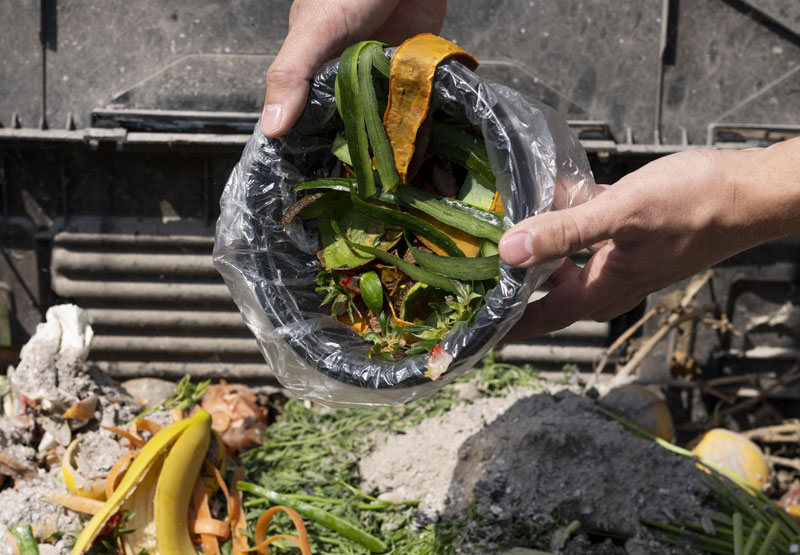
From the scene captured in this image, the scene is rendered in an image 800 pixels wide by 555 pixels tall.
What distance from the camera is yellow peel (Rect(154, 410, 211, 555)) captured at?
217 centimetres

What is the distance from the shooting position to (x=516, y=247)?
4.38 ft

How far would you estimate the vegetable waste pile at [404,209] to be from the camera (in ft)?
4.87

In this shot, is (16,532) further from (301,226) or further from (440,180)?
(440,180)

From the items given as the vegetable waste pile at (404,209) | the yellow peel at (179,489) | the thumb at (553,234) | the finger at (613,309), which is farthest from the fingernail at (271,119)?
the yellow peel at (179,489)

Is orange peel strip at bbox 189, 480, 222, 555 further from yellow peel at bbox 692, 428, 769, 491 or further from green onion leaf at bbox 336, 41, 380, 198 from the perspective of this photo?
yellow peel at bbox 692, 428, 769, 491

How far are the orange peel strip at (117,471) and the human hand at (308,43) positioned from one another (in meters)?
1.24

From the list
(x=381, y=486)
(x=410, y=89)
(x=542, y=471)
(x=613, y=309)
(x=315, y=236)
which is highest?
(x=410, y=89)

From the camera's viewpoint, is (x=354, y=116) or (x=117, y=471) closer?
(x=354, y=116)

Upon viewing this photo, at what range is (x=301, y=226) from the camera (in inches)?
70.4

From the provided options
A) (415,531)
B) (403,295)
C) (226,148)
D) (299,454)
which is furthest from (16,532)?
(226,148)

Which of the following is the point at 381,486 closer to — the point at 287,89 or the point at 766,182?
the point at 287,89

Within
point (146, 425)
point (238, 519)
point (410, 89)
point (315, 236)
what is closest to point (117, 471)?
point (146, 425)

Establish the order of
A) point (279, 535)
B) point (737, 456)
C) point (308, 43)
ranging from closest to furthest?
1. point (308, 43)
2. point (279, 535)
3. point (737, 456)

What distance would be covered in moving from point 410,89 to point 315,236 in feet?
1.65
